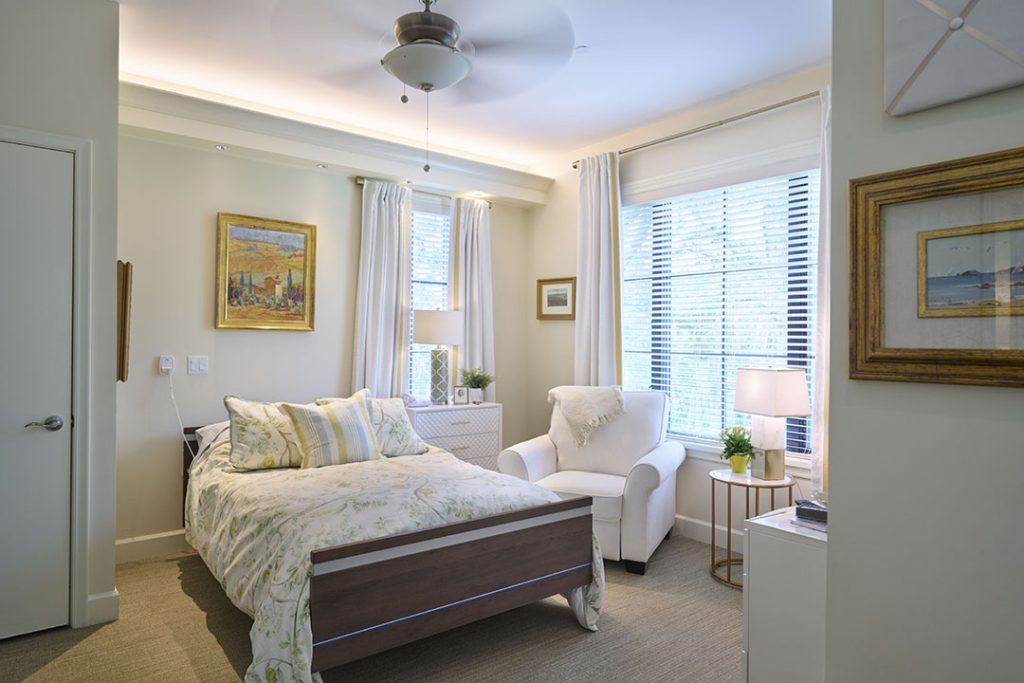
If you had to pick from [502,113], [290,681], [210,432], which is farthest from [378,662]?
[502,113]

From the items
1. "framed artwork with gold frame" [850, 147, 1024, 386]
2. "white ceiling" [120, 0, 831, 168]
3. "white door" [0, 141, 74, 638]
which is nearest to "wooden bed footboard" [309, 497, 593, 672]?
"white door" [0, 141, 74, 638]

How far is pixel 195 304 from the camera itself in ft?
A: 12.9

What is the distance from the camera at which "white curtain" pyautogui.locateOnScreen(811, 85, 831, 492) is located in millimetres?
3406

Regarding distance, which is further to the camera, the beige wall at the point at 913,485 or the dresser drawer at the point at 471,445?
the dresser drawer at the point at 471,445

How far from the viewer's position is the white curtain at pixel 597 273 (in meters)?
4.68

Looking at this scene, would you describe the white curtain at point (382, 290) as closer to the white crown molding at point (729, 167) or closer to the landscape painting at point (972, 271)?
the white crown molding at point (729, 167)

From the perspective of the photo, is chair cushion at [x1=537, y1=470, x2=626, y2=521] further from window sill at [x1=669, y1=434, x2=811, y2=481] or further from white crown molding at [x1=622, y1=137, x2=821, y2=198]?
white crown molding at [x1=622, y1=137, x2=821, y2=198]

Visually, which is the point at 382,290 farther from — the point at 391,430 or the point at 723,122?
the point at 723,122

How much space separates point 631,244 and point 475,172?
1370 mm

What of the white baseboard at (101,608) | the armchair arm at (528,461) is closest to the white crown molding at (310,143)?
the armchair arm at (528,461)

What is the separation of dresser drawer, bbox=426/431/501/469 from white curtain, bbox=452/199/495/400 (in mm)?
521

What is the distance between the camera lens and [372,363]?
4559mm

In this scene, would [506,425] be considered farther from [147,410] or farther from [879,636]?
[879,636]

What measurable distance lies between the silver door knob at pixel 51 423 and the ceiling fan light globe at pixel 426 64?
2.16 m
